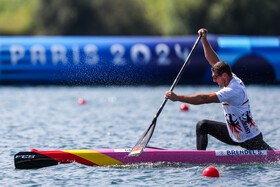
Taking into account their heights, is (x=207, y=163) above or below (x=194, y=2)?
below

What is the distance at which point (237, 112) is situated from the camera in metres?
10.2

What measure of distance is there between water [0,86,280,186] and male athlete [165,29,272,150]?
49 centimetres


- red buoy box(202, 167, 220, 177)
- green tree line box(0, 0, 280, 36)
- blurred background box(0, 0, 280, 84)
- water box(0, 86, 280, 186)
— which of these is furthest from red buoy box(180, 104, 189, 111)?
green tree line box(0, 0, 280, 36)

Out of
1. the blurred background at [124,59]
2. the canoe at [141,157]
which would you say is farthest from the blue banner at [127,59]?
the canoe at [141,157]

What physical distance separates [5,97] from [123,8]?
3801 cm

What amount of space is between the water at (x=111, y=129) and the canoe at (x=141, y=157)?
0.36ft

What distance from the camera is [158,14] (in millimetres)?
64438

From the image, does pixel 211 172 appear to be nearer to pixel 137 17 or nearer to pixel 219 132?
pixel 219 132

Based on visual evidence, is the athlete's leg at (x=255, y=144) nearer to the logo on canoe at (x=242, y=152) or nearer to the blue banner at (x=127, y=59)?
the logo on canoe at (x=242, y=152)

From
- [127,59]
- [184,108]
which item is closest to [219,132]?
[184,108]

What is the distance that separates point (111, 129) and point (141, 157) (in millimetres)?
5011

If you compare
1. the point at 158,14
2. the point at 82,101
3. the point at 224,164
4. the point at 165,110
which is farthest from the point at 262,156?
the point at 158,14

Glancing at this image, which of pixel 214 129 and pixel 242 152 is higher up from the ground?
pixel 214 129

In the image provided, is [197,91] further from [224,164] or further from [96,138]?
[224,164]
